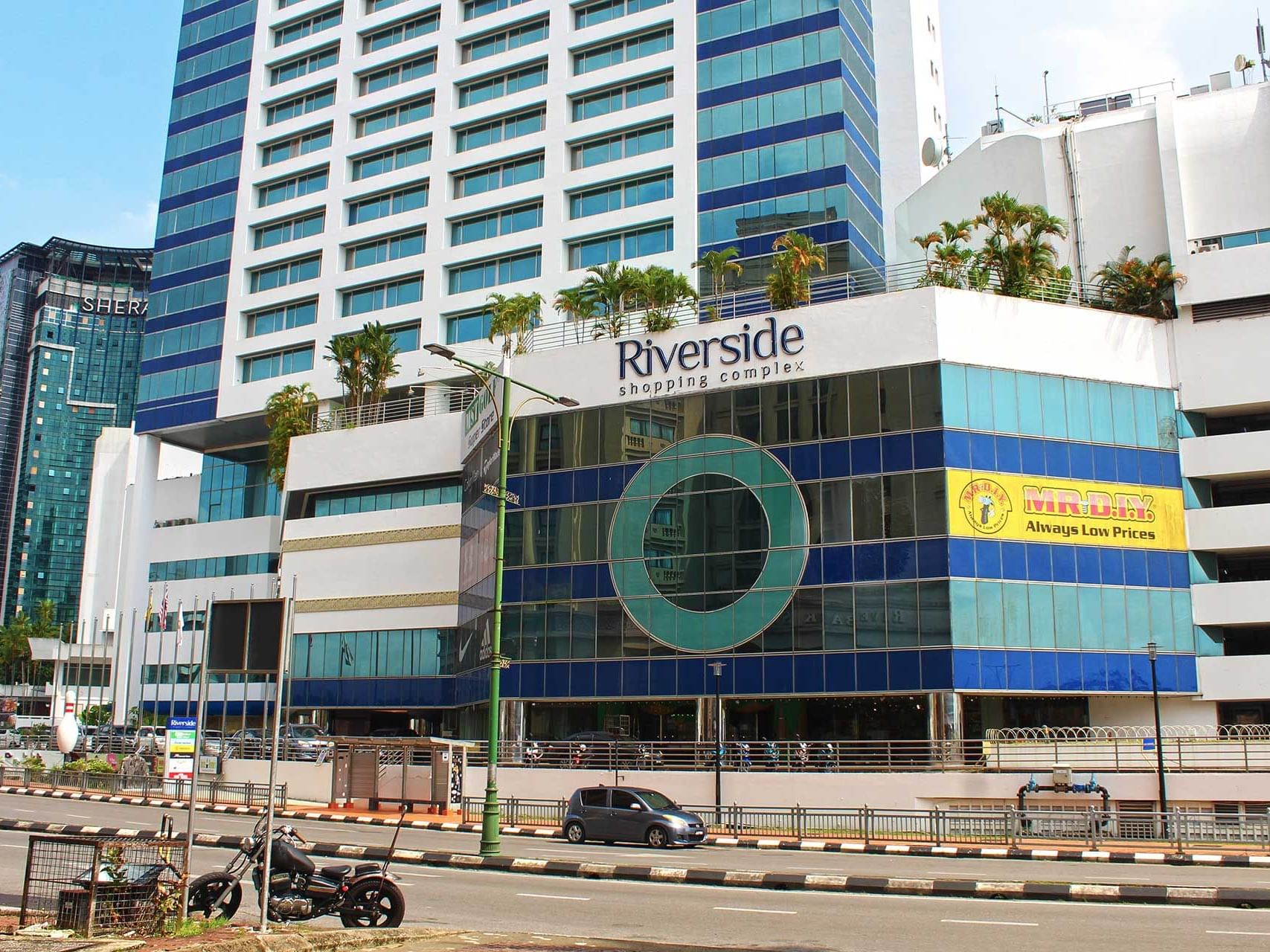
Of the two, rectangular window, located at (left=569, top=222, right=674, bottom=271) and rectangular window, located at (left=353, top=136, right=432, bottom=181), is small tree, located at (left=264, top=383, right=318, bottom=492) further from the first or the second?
rectangular window, located at (left=569, top=222, right=674, bottom=271)

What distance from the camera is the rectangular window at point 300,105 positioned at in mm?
82750

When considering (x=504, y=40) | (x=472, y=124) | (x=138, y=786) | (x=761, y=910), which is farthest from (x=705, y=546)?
(x=504, y=40)

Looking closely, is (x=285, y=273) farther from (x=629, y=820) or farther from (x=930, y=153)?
(x=629, y=820)

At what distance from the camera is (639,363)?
164 feet

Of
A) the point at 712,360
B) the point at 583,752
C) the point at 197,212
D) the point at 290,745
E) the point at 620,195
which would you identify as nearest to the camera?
the point at 583,752

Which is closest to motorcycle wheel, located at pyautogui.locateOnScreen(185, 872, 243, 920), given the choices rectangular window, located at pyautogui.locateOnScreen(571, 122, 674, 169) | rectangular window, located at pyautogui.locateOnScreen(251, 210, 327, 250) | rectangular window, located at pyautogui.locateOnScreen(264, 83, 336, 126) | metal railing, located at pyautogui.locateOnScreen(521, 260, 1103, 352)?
metal railing, located at pyautogui.locateOnScreen(521, 260, 1103, 352)

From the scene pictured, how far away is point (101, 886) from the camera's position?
1309 centimetres

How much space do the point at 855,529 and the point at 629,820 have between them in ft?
57.8

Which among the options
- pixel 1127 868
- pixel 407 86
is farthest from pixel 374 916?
pixel 407 86

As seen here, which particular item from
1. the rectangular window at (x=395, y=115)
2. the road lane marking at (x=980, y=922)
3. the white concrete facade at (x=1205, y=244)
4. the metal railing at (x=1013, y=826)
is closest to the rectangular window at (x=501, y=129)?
the rectangular window at (x=395, y=115)

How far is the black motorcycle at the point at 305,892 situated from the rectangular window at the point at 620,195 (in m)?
56.8

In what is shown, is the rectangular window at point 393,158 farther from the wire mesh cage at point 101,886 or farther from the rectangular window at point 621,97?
the wire mesh cage at point 101,886

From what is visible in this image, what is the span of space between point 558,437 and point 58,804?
23246mm

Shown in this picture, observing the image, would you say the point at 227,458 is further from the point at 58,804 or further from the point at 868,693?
the point at 868,693
